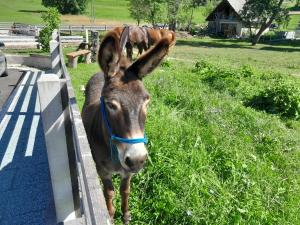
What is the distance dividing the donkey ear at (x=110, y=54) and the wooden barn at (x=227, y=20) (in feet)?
177

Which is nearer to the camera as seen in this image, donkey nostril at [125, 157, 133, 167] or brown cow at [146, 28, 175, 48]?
donkey nostril at [125, 157, 133, 167]

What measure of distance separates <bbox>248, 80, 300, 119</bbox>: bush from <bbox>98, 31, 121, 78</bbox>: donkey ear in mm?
7376

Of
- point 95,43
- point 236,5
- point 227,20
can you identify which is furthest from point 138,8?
point 95,43

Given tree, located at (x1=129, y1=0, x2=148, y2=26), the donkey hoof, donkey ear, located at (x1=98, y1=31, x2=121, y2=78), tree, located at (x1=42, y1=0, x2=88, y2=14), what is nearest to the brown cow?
donkey ear, located at (x1=98, y1=31, x2=121, y2=78)

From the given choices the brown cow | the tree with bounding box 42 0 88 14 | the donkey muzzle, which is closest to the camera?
the donkey muzzle

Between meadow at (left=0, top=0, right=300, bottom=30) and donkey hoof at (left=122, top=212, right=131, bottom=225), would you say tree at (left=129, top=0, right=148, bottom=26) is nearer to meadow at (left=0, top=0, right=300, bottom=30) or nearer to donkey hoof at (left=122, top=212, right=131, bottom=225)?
meadow at (left=0, top=0, right=300, bottom=30)

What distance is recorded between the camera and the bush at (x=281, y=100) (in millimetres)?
8984

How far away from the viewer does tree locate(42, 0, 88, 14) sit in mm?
70812

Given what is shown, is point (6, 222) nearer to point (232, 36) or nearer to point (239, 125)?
point (239, 125)

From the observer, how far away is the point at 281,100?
912 cm

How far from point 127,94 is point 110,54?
0.44 meters

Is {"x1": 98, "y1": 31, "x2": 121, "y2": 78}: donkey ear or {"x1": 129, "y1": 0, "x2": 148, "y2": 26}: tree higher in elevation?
{"x1": 129, "y1": 0, "x2": 148, "y2": 26}: tree

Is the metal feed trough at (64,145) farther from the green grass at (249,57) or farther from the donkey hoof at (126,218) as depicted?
the green grass at (249,57)

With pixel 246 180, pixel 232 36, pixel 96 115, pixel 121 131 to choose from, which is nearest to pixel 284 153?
pixel 246 180
